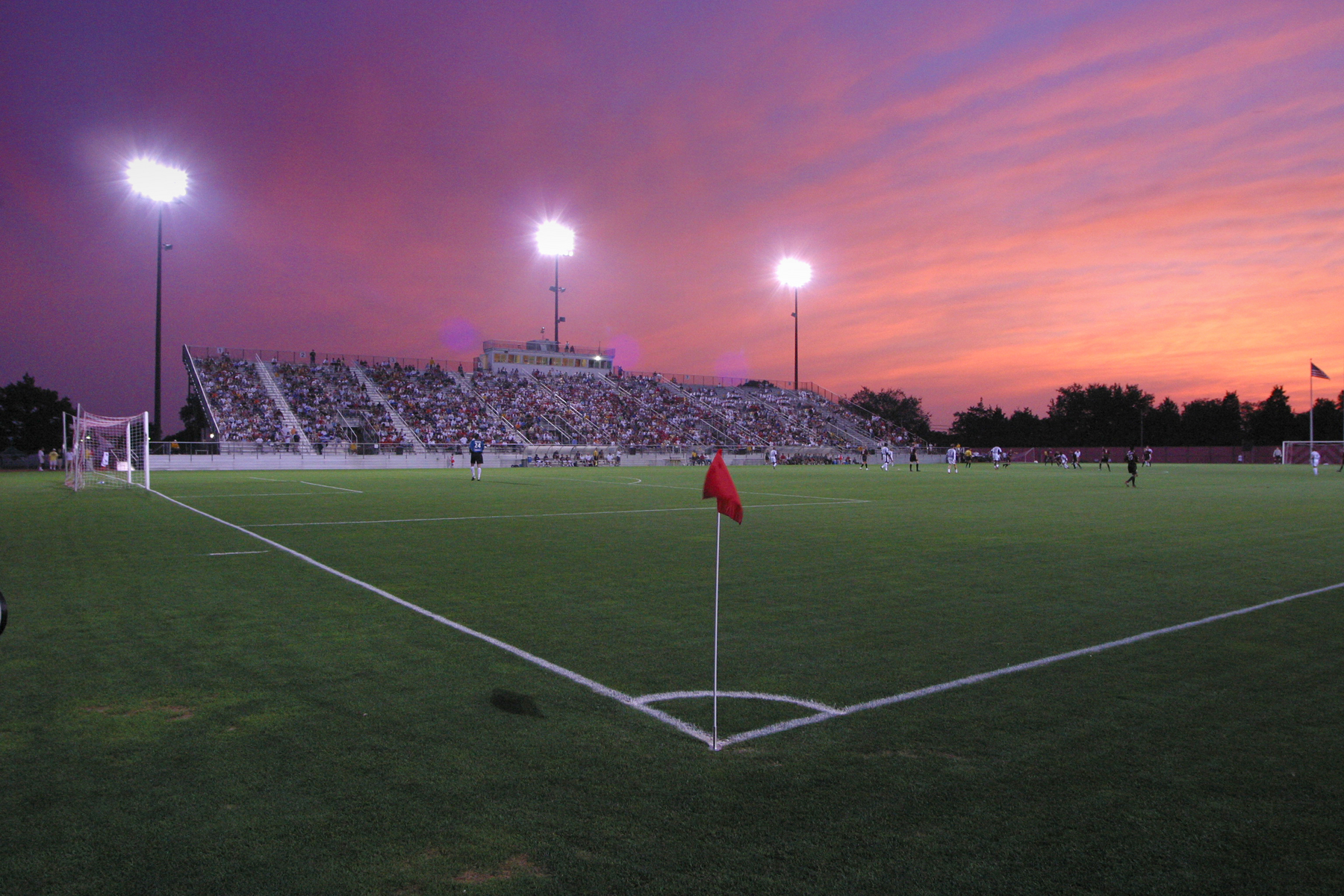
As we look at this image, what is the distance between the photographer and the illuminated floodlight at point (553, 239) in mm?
69812

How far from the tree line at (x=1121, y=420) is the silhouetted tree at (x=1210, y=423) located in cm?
8

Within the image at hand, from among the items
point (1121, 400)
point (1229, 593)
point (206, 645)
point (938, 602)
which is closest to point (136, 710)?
point (206, 645)

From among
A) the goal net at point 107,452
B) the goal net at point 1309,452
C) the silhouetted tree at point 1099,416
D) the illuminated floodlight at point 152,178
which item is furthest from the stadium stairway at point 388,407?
the silhouetted tree at point 1099,416

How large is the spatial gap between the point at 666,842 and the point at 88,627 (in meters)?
6.11

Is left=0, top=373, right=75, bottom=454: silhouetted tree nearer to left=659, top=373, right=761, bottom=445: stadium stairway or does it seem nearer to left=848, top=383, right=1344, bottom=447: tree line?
left=659, top=373, right=761, bottom=445: stadium stairway

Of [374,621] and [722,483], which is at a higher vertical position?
[722,483]

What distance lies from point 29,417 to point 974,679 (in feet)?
301

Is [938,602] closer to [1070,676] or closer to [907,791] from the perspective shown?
[1070,676]

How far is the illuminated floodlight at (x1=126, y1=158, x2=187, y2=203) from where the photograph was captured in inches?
1710

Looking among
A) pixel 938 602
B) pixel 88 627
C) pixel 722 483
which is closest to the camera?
pixel 722 483

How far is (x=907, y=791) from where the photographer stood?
139 inches

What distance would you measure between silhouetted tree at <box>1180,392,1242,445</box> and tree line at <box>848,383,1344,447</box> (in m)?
0.08

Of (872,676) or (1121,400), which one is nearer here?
(872,676)

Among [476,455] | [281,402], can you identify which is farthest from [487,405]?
[476,455]
